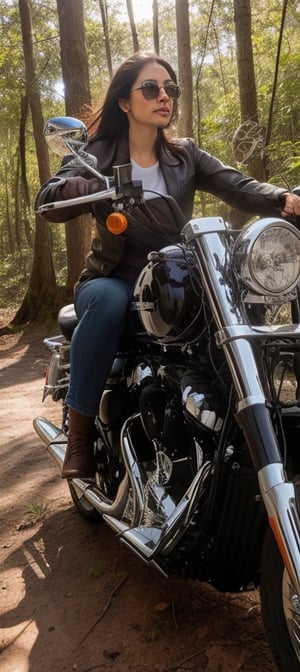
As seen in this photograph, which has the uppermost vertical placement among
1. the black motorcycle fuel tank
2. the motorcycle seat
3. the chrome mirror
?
the chrome mirror

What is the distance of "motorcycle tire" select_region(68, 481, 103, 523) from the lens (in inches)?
127

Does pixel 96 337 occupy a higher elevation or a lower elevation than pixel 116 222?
lower

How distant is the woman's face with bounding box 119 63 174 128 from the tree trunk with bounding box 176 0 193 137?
33.0 ft

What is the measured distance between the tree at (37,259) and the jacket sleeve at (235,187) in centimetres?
941

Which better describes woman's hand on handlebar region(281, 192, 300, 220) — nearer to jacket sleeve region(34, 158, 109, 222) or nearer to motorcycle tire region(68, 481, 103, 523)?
jacket sleeve region(34, 158, 109, 222)

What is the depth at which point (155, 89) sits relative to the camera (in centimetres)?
229

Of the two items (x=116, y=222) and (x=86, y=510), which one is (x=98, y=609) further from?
(x=116, y=222)

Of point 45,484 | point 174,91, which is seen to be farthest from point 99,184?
point 45,484

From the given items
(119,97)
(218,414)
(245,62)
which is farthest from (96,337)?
(245,62)

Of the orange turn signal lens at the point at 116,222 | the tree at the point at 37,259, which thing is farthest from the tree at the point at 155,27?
the orange turn signal lens at the point at 116,222

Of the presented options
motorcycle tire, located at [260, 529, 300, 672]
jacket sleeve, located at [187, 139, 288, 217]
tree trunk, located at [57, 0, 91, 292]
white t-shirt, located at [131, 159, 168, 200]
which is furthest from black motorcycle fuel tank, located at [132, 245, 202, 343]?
tree trunk, located at [57, 0, 91, 292]

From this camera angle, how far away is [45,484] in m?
3.94

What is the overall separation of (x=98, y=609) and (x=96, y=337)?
1.13m

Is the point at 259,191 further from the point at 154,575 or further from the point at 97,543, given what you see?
the point at 97,543
